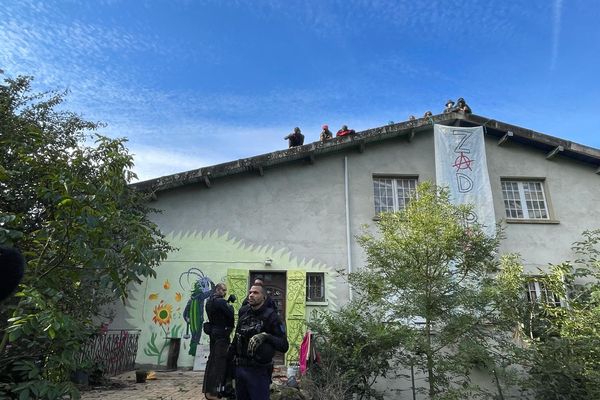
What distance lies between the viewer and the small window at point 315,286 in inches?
425

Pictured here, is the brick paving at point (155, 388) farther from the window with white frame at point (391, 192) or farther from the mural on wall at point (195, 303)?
the window with white frame at point (391, 192)

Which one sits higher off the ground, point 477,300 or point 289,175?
point 289,175

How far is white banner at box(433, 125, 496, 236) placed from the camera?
1151 cm

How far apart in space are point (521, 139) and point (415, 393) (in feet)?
30.2

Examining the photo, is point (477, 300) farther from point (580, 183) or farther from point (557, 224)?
point (580, 183)

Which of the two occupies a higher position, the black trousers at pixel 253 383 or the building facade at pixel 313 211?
the building facade at pixel 313 211

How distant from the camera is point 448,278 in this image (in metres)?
7.50

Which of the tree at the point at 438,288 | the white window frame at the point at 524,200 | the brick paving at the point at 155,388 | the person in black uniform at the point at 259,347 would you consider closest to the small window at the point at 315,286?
the brick paving at the point at 155,388

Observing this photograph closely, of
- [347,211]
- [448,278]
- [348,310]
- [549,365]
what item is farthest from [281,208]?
[549,365]

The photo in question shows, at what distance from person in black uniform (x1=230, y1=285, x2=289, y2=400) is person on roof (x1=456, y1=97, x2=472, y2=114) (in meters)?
11.0

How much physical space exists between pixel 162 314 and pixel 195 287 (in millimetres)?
1056

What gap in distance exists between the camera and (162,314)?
10.3 metres

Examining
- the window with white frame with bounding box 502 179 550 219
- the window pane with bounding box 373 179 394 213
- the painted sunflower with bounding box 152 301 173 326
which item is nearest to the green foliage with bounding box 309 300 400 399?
the painted sunflower with bounding box 152 301 173 326

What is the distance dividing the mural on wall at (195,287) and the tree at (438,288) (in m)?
3.01
